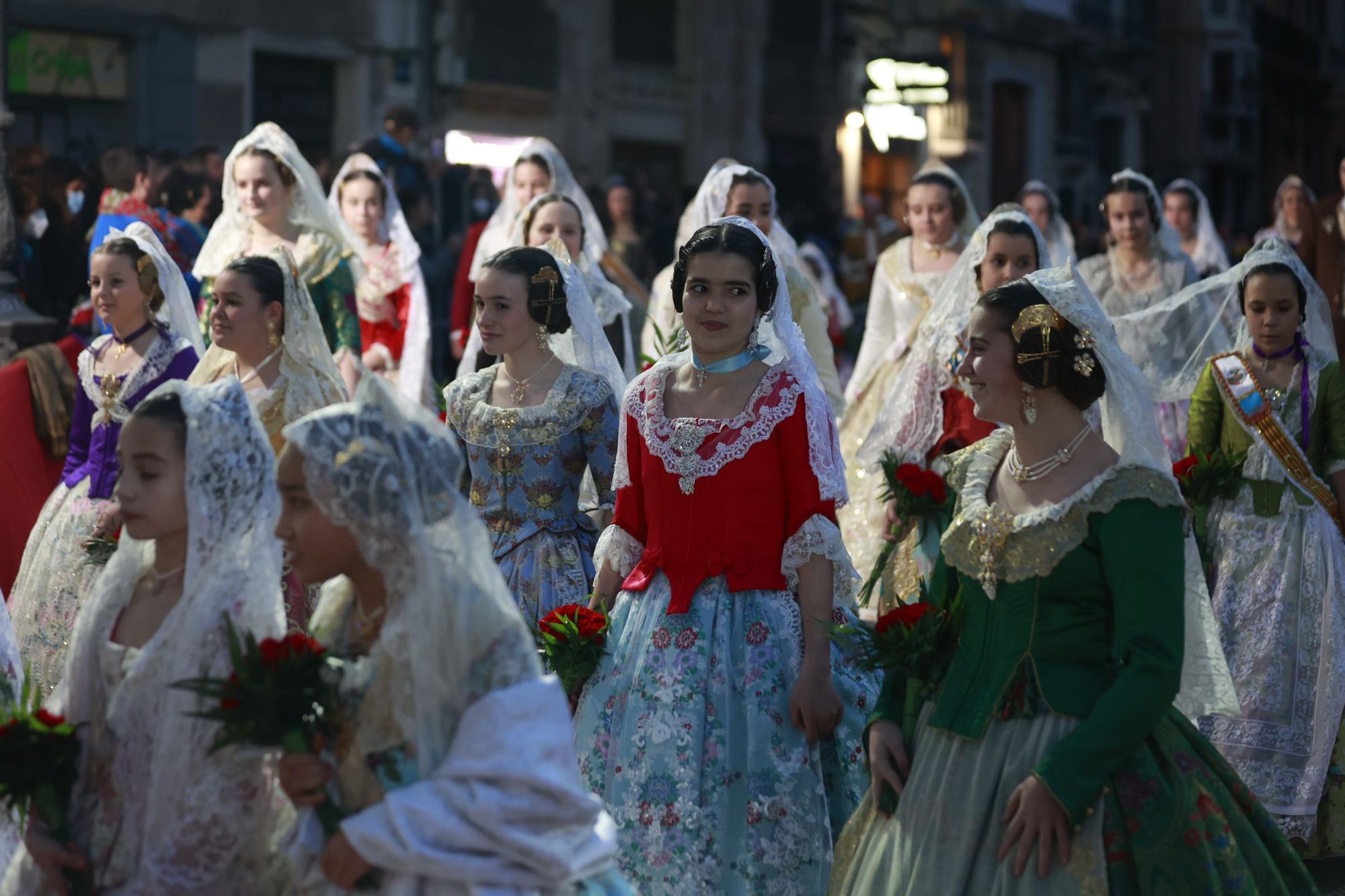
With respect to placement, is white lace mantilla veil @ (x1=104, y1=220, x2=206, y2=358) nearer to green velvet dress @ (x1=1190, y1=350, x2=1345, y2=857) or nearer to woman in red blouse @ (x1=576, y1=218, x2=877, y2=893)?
woman in red blouse @ (x1=576, y1=218, x2=877, y2=893)

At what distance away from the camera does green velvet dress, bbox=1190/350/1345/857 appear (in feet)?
20.7

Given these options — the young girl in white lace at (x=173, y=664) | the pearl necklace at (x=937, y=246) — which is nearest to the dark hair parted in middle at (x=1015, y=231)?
the pearl necklace at (x=937, y=246)

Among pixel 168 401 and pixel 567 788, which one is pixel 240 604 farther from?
pixel 567 788

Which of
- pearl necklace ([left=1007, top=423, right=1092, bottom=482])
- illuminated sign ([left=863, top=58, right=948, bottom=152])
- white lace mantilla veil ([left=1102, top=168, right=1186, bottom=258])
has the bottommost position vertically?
pearl necklace ([left=1007, top=423, right=1092, bottom=482])

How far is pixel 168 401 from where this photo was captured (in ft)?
12.0

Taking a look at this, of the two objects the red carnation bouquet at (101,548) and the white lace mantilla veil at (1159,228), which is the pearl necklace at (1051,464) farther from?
the white lace mantilla veil at (1159,228)

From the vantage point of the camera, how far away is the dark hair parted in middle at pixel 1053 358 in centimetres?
384

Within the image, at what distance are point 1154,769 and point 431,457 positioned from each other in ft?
4.96

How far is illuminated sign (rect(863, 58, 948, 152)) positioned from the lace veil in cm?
2482

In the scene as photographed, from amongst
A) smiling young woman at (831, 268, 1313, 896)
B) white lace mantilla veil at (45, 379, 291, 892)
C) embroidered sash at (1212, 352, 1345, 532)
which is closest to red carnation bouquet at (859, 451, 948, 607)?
smiling young woman at (831, 268, 1313, 896)

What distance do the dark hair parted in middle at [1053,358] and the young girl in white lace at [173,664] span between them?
1.50m

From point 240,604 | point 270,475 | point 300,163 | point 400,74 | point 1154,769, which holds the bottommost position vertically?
point 1154,769

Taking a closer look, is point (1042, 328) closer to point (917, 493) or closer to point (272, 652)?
point (917, 493)

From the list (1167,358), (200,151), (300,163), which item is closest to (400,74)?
(200,151)
